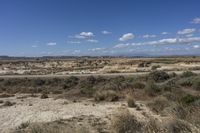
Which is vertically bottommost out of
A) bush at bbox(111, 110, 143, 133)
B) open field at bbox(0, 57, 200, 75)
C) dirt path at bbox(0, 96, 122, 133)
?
open field at bbox(0, 57, 200, 75)

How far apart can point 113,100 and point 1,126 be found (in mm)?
9484

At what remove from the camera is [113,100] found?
813 inches

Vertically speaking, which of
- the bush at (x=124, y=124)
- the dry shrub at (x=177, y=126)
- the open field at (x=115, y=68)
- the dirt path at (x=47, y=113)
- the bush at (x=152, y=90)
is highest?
the dry shrub at (x=177, y=126)

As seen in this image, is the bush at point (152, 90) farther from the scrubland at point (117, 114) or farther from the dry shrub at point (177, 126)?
the dry shrub at point (177, 126)

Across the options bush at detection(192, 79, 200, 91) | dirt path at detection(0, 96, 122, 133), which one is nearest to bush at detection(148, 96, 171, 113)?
dirt path at detection(0, 96, 122, 133)

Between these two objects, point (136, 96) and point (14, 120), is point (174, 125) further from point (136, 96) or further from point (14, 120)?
point (136, 96)

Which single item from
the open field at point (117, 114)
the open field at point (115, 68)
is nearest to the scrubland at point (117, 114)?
the open field at point (117, 114)

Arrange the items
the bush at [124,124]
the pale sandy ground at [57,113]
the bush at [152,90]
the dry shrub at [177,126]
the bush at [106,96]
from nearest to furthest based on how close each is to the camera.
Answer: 1. the dry shrub at [177,126]
2. the bush at [124,124]
3. the pale sandy ground at [57,113]
4. the bush at [106,96]
5. the bush at [152,90]

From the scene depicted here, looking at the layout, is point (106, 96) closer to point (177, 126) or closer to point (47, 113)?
point (47, 113)

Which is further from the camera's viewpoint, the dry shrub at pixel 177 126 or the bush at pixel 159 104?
the bush at pixel 159 104

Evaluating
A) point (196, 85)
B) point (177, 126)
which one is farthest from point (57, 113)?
point (196, 85)

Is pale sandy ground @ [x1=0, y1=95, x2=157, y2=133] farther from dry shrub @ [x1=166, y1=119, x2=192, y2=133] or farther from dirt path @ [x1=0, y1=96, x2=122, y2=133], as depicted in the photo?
dry shrub @ [x1=166, y1=119, x2=192, y2=133]

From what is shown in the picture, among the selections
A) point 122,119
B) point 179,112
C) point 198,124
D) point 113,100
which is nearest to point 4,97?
point 113,100

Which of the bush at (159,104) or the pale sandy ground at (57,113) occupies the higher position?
the bush at (159,104)
